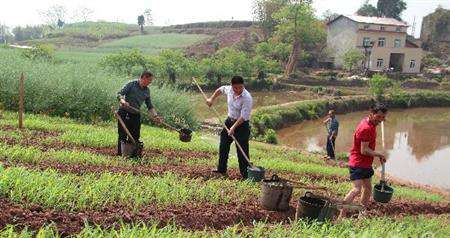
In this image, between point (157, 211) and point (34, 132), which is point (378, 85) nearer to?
point (34, 132)

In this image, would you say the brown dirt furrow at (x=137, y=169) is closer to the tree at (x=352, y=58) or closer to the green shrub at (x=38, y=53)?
Answer: the green shrub at (x=38, y=53)

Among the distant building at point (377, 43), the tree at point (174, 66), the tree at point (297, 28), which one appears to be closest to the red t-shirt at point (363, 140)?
the tree at point (174, 66)

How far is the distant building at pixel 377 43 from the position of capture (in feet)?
195

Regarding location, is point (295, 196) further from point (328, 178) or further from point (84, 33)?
point (84, 33)

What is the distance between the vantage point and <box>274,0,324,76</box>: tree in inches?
2224

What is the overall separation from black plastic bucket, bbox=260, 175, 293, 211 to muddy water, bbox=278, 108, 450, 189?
13.2 meters

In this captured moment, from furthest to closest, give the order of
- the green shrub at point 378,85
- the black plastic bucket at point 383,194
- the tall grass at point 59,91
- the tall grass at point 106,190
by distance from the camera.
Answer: the green shrub at point 378,85, the tall grass at point 59,91, the black plastic bucket at point 383,194, the tall grass at point 106,190

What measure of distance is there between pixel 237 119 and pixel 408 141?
22476mm

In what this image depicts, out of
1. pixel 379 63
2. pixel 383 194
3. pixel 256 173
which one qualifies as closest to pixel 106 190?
pixel 256 173

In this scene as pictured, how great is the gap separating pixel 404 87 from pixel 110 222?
164 ft

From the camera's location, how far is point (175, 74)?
42.5 meters

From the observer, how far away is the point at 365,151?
684 cm

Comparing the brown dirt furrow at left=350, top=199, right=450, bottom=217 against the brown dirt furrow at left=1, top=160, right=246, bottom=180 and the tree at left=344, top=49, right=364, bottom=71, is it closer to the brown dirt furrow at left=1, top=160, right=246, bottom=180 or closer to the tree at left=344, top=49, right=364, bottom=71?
the brown dirt furrow at left=1, top=160, right=246, bottom=180

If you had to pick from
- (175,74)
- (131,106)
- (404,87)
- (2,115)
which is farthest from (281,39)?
(131,106)
